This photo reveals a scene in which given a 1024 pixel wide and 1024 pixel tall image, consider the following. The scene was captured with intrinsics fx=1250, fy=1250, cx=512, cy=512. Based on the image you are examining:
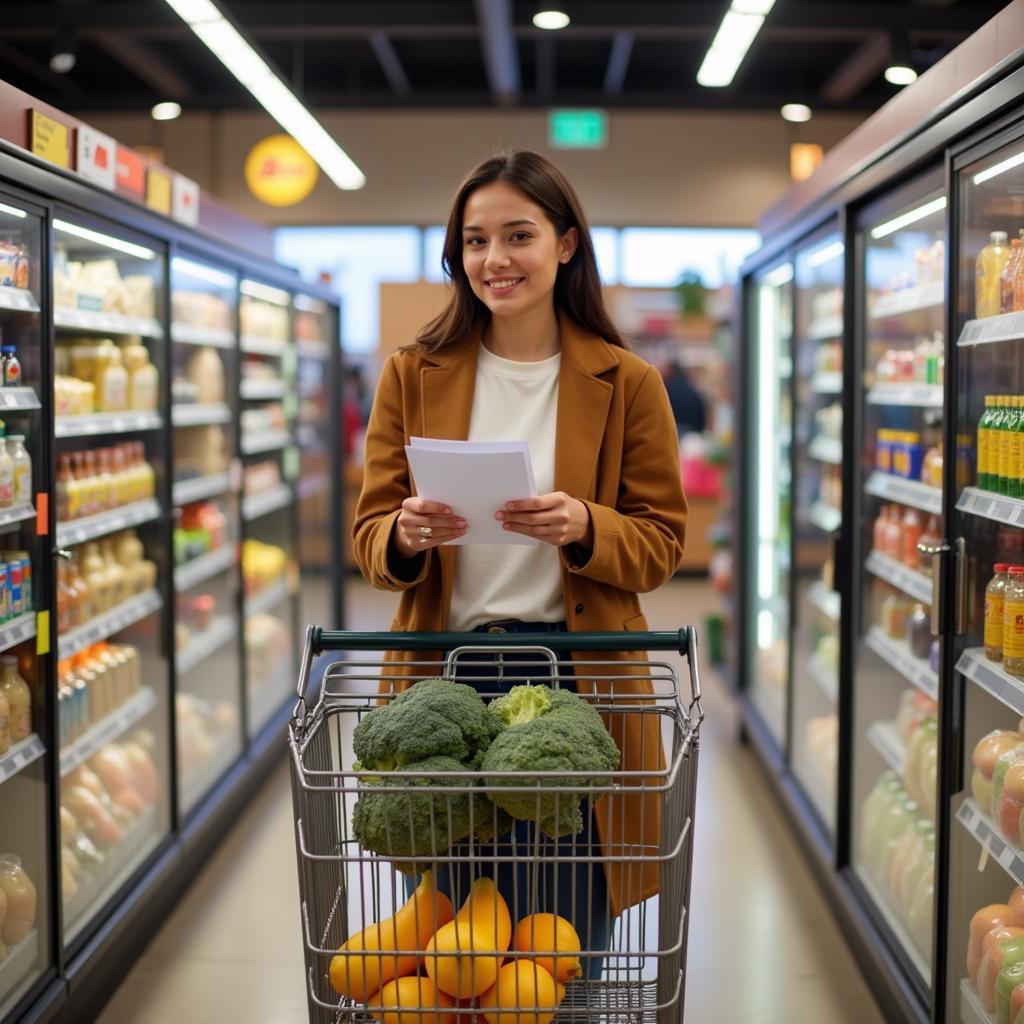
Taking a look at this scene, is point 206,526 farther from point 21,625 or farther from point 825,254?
point 825,254

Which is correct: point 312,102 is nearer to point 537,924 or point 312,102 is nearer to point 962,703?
point 962,703

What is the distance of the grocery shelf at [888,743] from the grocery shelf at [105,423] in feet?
8.47

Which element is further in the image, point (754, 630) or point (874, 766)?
point (754, 630)

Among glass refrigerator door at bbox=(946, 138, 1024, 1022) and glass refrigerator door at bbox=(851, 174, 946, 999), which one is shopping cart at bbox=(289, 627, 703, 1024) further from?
glass refrigerator door at bbox=(851, 174, 946, 999)

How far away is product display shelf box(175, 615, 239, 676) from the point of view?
468 cm

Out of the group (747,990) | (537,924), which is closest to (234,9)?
(747,990)

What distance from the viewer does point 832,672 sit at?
5004 millimetres

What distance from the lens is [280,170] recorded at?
31.3 feet

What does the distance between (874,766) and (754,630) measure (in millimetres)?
2229

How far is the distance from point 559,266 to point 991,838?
1.46 metres

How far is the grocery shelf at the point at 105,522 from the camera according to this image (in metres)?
3.46

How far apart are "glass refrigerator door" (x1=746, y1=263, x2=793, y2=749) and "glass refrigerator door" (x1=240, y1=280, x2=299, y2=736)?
244 cm

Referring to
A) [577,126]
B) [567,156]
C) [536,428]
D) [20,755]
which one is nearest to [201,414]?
[20,755]

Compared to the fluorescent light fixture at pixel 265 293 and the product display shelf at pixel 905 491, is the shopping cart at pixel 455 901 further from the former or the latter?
the fluorescent light fixture at pixel 265 293
